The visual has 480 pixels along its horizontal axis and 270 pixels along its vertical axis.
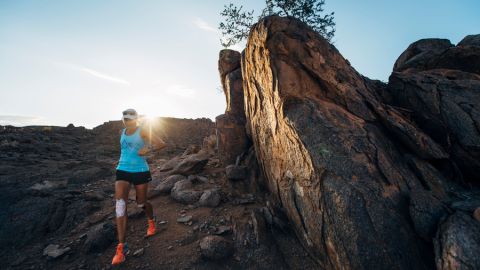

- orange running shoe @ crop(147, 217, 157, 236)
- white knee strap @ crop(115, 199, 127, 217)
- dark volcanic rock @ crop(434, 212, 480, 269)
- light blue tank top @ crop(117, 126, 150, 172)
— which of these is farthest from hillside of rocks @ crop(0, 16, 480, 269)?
light blue tank top @ crop(117, 126, 150, 172)

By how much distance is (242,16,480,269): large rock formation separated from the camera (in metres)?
4.15

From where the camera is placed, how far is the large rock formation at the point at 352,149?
4148 millimetres

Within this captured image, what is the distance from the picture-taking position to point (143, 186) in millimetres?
5676

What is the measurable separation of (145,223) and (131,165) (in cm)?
216

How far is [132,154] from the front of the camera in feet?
18.0

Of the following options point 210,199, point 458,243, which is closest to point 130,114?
point 210,199

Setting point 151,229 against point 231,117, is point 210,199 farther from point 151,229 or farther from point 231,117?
point 231,117

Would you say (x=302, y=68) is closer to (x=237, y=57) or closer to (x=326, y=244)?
(x=326, y=244)

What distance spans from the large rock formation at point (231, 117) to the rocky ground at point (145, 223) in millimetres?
949

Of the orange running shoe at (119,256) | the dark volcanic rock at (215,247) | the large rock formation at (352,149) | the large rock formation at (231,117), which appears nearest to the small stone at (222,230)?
the dark volcanic rock at (215,247)

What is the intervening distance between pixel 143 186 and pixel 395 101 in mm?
7796

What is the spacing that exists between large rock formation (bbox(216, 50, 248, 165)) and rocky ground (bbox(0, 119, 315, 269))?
0.95 metres

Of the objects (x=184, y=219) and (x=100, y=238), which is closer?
(x=100, y=238)

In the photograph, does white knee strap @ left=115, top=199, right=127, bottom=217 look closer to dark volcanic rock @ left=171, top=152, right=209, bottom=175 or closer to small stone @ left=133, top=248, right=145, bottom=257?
small stone @ left=133, top=248, right=145, bottom=257
